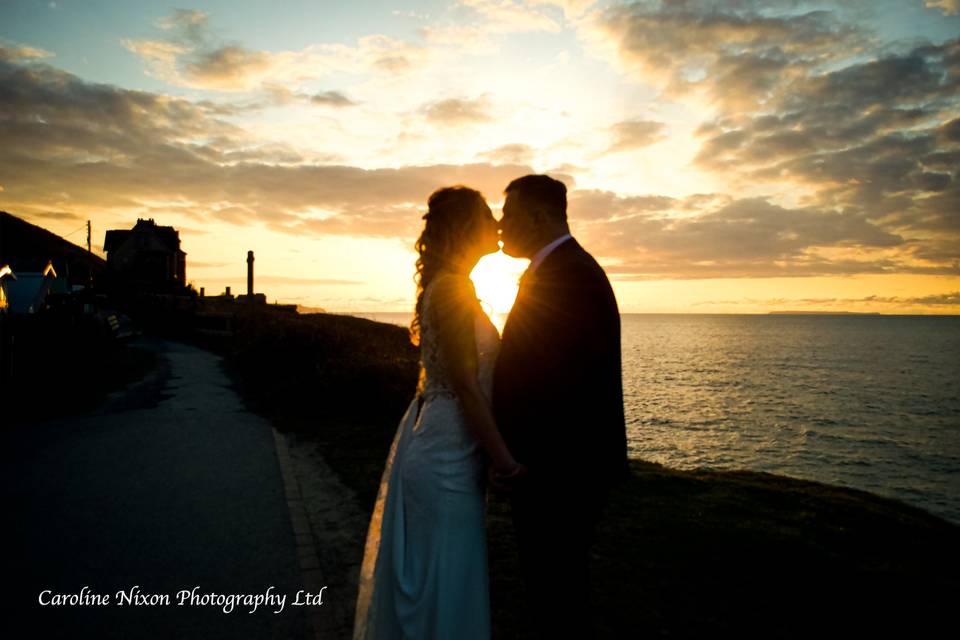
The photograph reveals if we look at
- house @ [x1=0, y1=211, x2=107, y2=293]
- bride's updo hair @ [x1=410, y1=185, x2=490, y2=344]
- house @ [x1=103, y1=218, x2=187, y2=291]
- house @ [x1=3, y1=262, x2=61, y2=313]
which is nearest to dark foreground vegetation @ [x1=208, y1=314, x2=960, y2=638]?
bride's updo hair @ [x1=410, y1=185, x2=490, y2=344]

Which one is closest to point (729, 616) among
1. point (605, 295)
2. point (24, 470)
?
point (605, 295)

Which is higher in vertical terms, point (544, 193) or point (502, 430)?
point (544, 193)

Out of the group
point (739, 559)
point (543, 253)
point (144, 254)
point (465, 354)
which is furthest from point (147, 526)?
point (144, 254)

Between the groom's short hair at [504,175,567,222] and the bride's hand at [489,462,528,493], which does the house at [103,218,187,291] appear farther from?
Result: the bride's hand at [489,462,528,493]

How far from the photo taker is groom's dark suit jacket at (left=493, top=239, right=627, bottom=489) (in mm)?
2771

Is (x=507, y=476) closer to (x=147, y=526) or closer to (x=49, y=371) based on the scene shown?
(x=147, y=526)

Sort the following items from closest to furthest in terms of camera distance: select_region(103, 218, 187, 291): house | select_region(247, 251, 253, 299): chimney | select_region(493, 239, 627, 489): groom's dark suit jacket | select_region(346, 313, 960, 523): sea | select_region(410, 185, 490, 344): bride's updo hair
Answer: select_region(493, 239, 627, 489): groom's dark suit jacket, select_region(410, 185, 490, 344): bride's updo hair, select_region(346, 313, 960, 523): sea, select_region(247, 251, 253, 299): chimney, select_region(103, 218, 187, 291): house

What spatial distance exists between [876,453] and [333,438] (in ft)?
89.8

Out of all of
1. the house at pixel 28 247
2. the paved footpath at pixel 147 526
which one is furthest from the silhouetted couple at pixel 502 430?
the house at pixel 28 247

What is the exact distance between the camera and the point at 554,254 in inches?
117

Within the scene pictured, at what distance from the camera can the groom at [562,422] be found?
278cm

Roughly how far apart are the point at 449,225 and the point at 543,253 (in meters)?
0.50

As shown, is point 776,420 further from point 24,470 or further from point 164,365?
point 24,470

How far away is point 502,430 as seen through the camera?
2.88 m
